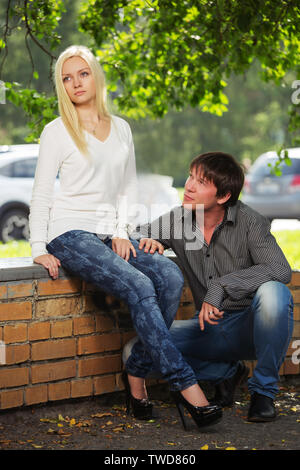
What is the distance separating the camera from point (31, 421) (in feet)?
12.2

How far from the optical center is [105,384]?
3.95 metres

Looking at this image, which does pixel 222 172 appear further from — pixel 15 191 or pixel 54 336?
pixel 15 191

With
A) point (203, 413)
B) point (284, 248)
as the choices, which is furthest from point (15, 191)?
point (203, 413)

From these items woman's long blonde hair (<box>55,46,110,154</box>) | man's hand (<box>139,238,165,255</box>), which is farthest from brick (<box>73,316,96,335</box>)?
woman's long blonde hair (<box>55,46,110,154</box>)

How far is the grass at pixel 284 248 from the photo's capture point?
26.7ft

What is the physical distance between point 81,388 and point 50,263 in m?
0.70

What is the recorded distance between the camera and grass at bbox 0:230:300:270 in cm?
815

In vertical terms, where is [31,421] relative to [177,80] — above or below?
below

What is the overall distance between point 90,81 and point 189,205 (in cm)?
85

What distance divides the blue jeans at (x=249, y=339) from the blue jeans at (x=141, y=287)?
0.78 feet

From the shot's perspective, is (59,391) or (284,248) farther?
(284,248)

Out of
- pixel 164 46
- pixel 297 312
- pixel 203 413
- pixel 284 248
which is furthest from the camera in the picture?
pixel 284 248

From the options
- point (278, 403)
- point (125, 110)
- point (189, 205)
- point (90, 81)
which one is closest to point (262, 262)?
point (189, 205)

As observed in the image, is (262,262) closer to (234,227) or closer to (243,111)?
(234,227)
